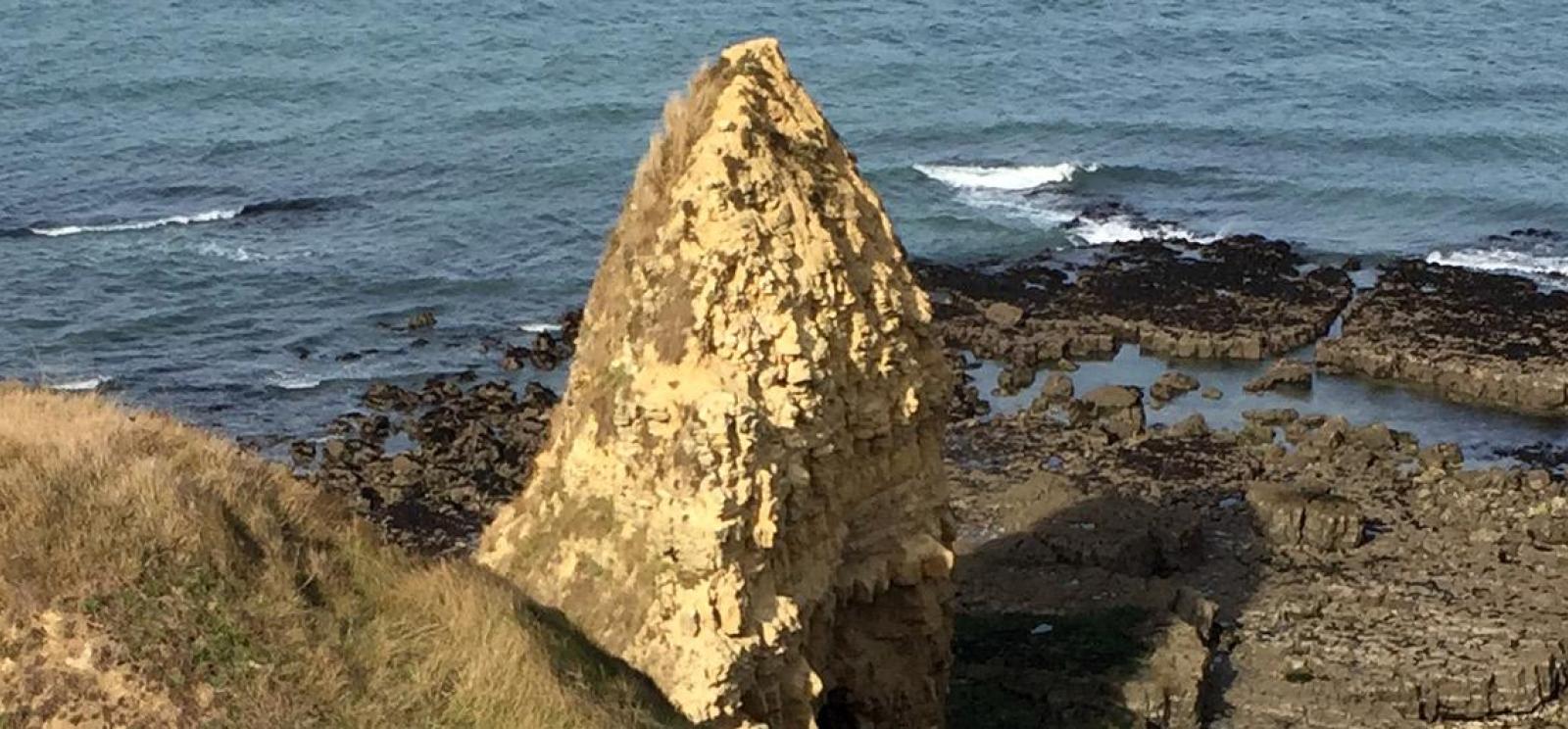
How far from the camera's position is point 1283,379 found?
50.7 m

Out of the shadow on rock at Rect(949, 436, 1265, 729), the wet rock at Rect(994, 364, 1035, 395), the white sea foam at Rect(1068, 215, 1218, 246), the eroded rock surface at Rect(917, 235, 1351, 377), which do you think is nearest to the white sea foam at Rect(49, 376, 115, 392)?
the eroded rock surface at Rect(917, 235, 1351, 377)

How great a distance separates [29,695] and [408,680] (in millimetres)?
3013

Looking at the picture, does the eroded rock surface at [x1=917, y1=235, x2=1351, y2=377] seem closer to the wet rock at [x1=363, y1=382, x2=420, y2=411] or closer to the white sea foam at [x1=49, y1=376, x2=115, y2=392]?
the wet rock at [x1=363, y1=382, x2=420, y2=411]

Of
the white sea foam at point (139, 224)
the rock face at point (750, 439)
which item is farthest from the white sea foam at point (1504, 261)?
the rock face at point (750, 439)

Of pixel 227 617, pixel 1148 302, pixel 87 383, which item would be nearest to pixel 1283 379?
pixel 1148 302

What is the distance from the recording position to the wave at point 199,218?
217 feet

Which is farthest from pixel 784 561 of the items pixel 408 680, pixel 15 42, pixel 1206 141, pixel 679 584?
pixel 15 42

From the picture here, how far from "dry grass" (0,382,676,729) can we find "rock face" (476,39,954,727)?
1.33m

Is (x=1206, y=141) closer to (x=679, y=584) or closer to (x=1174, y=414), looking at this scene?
(x=1174, y=414)

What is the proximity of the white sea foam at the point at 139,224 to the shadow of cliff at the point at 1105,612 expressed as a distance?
37.0 m

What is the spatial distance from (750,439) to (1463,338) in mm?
36531

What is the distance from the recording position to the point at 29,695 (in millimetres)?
16281

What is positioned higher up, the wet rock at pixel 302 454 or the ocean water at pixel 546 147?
the wet rock at pixel 302 454

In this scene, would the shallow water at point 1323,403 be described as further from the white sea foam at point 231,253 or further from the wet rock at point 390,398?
the white sea foam at point 231,253
